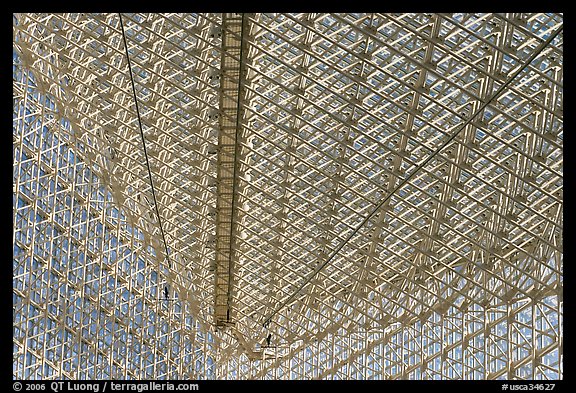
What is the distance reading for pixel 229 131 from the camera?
112 feet

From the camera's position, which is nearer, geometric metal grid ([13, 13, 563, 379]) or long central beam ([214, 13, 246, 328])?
long central beam ([214, 13, 246, 328])

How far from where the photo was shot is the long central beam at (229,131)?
28750 millimetres

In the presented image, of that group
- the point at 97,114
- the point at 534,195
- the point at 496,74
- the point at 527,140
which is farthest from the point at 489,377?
the point at 97,114

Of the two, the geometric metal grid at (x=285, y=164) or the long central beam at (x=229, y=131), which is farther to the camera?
the geometric metal grid at (x=285, y=164)

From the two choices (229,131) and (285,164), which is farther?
(285,164)

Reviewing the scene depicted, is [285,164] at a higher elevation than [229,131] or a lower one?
higher

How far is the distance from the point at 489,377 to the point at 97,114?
20097 millimetres

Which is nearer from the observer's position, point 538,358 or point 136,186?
point 538,358

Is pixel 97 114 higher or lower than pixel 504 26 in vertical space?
higher

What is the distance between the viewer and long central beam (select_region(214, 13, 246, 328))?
1132 inches

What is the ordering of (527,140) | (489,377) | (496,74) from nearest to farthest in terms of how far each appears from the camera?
(496,74)
(527,140)
(489,377)

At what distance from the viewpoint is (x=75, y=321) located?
46.8 m

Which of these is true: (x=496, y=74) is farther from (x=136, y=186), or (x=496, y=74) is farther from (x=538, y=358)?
(x=136, y=186)
